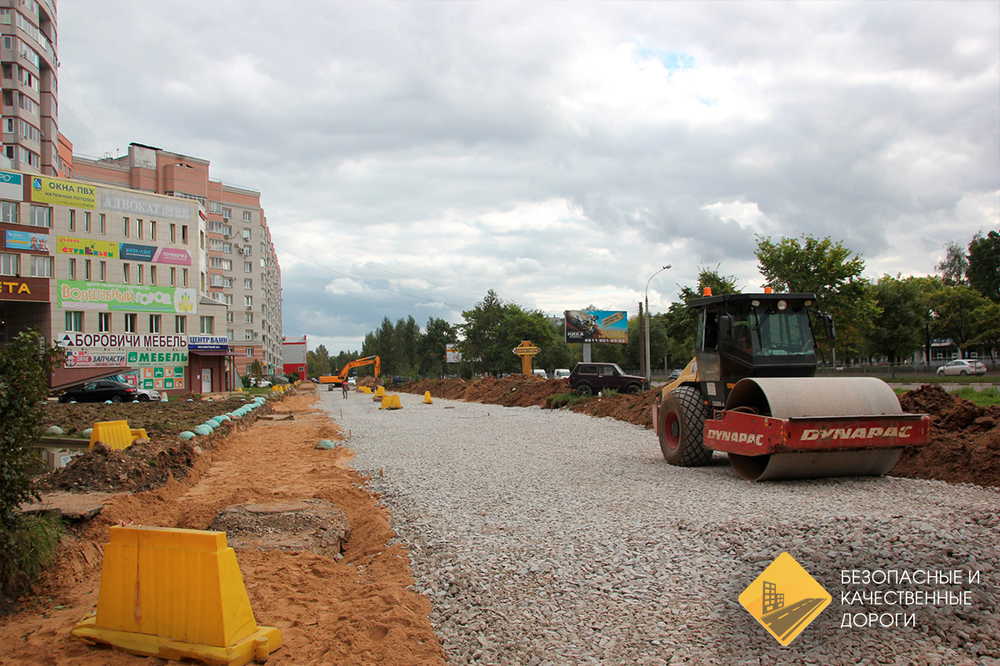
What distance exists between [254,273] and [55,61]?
3654cm

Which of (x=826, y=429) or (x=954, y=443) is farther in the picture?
(x=954, y=443)

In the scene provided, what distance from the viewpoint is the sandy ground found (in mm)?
4070

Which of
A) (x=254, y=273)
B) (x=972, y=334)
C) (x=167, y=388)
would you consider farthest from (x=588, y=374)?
(x=254, y=273)

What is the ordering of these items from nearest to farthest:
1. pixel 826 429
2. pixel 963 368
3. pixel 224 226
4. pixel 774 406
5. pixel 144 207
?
pixel 826 429 → pixel 774 406 → pixel 963 368 → pixel 144 207 → pixel 224 226

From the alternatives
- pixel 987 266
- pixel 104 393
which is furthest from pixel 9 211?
pixel 987 266

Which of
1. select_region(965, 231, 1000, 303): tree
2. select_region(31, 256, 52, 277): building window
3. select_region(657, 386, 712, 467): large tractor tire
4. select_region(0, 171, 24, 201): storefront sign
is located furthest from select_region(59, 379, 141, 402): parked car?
select_region(965, 231, 1000, 303): tree

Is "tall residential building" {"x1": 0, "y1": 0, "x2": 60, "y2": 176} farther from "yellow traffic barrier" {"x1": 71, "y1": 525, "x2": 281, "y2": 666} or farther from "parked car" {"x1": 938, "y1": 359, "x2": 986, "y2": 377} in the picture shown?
"parked car" {"x1": 938, "y1": 359, "x2": 986, "y2": 377}

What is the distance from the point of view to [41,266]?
43.7m

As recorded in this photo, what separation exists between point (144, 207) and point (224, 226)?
4221 centimetres

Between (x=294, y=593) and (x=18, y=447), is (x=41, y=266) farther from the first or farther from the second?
(x=294, y=593)

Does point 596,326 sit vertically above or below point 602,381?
above

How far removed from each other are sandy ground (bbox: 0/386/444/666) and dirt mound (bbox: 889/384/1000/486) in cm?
735

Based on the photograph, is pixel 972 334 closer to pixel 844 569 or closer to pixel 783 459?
pixel 783 459

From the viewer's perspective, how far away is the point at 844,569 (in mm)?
4527
